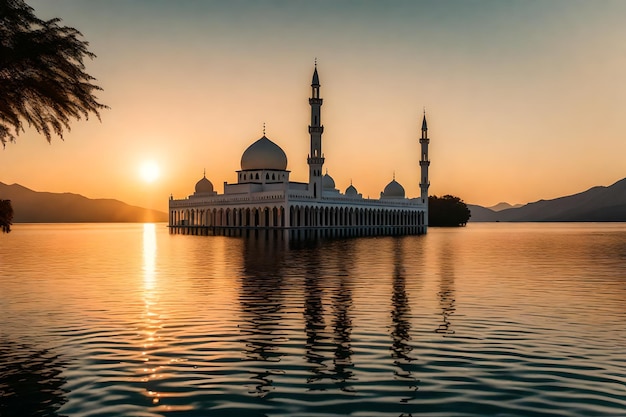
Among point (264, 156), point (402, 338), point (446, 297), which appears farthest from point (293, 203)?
point (402, 338)

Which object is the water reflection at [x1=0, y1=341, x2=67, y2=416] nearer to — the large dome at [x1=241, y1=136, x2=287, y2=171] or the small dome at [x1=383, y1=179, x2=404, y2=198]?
the large dome at [x1=241, y1=136, x2=287, y2=171]

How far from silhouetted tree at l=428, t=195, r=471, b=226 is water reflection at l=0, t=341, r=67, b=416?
168164mm

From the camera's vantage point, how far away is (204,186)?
14038 cm

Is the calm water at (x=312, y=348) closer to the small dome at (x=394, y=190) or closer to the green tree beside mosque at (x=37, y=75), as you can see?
the green tree beside mosque at (x=37, y=75)

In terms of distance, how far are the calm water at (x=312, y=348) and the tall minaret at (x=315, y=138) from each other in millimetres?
83712

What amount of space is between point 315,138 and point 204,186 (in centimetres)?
3883

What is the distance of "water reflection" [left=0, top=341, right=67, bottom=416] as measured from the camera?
9312mm

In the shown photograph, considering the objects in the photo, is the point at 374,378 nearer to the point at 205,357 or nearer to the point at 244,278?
the point at 205,357

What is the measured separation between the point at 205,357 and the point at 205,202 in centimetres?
12072

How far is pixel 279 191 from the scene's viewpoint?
354 ft

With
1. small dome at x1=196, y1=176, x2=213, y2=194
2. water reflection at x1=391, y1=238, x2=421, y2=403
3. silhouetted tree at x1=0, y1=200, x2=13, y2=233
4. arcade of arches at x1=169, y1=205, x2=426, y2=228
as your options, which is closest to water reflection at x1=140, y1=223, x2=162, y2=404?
silhouetted tree at x1=0, y1=200, x2=13, y2=233

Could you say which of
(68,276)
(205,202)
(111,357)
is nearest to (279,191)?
(205,202)

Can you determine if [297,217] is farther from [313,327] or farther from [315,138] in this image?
[313,327]

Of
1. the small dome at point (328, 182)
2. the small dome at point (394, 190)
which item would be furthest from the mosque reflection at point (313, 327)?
the small dome at point (394, 190)
